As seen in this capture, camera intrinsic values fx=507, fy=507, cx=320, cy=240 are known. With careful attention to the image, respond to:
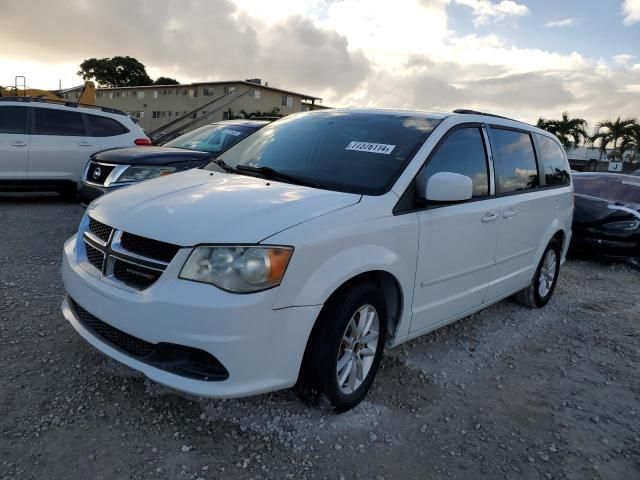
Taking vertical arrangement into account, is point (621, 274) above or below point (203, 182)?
below

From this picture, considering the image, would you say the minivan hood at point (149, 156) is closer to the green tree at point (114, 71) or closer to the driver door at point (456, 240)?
the driver door at point (456, 240)

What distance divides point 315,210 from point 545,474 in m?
1.76

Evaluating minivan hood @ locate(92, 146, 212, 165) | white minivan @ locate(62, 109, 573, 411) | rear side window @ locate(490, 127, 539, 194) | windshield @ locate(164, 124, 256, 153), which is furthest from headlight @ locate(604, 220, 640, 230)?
minivan hood @ locate(92, 146, 212, 165)

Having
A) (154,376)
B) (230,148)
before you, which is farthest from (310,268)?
(230,148)

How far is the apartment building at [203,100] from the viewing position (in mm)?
41375

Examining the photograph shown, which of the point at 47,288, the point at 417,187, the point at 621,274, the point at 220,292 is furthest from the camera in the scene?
the point at 621,274

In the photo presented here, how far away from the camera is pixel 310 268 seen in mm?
2420

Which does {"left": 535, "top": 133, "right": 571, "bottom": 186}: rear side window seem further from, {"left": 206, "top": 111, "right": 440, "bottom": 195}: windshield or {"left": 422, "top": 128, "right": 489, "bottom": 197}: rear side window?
{"left": 206, "top": 111, "right": 440, "bottom": 195}: windshield

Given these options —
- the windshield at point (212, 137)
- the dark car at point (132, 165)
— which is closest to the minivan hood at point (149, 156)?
the dark car at point (132, 165)

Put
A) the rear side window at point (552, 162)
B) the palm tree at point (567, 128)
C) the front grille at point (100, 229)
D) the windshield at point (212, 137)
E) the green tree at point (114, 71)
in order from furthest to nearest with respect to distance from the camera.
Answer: the green tree at point (114, 71) < the palm tree at point (567, 128) < the windshield at point (212, 137) < the rear side window at point (552, 162) < the front grille at point (100, 229)

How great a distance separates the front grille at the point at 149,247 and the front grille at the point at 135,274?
7cm

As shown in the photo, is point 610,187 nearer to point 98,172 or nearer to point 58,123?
point 98,172

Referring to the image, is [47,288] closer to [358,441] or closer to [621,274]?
[358,441]

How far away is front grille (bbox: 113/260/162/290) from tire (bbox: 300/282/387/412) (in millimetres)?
835
